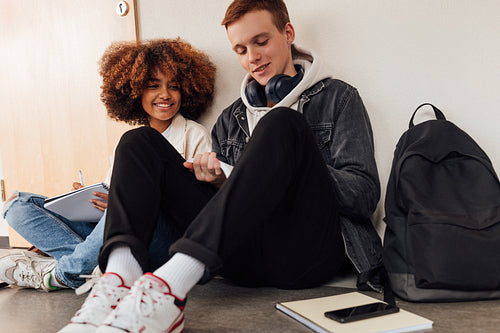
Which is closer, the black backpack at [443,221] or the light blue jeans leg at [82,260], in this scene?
the black backpack at [443,221]

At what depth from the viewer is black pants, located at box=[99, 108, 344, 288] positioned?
80 centimetres

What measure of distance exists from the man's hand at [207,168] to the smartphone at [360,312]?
40 cm

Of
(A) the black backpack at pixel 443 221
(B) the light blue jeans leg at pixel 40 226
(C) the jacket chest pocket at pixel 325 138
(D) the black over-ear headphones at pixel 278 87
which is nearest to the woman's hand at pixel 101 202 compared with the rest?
(B) the light blue jeans leg at pixel 40 226

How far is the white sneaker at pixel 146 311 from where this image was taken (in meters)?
0.72

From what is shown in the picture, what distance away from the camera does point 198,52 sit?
1678mm

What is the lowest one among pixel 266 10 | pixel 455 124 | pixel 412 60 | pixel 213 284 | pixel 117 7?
pixel 213 284

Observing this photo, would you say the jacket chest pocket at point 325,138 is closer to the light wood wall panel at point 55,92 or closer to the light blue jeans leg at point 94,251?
the light blue jeans leg at point 94,251

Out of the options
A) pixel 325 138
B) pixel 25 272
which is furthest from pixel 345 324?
pixel 25 272

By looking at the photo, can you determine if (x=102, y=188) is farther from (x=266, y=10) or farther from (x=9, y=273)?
(x=266, y=10)

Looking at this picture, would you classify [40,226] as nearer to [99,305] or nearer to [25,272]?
[25,272]

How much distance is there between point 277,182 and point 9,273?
37.7 inches

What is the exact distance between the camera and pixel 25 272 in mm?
1324

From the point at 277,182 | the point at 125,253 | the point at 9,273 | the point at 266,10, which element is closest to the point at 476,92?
the point at 266,10

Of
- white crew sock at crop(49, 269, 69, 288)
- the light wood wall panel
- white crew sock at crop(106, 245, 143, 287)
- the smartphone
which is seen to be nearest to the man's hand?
white crew sock at crop(106, 245, 143, 287)
